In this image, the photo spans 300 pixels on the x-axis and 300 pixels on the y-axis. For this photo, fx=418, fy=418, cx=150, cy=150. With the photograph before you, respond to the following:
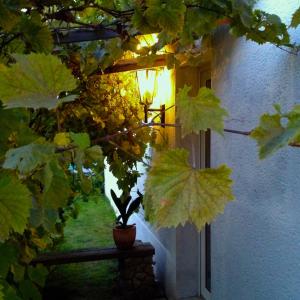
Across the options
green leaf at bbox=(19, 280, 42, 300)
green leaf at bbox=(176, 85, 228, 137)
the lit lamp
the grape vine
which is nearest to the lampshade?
the lit lamp

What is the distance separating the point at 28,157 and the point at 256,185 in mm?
2232

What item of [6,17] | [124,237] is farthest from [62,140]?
[124,237]

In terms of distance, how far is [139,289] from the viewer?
558 centimetres

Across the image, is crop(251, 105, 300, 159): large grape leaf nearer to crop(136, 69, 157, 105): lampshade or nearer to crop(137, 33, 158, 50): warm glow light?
crop(137, 33, 158, 50): warm glow light

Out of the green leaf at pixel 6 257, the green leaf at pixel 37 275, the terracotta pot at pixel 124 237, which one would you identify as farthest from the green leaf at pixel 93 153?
the terracotta pot at pixel 124 237

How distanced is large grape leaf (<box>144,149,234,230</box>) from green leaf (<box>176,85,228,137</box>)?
0.40 ft

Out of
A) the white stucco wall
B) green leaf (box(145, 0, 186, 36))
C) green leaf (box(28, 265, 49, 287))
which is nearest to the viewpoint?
green leaf (box(145, 0, 186, 36))

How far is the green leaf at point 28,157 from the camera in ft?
2.89

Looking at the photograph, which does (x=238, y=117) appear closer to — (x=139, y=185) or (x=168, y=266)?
(x=168, y=266)

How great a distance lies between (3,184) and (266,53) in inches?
87.6

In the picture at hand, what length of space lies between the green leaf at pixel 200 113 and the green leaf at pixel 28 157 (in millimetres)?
372

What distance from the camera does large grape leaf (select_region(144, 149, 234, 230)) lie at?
101 cm

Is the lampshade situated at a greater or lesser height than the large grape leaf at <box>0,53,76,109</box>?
lesser

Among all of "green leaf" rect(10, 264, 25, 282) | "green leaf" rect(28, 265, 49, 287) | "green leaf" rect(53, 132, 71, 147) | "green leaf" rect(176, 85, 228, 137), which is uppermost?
"green leaf" rect(176, 85, 228, 137)
